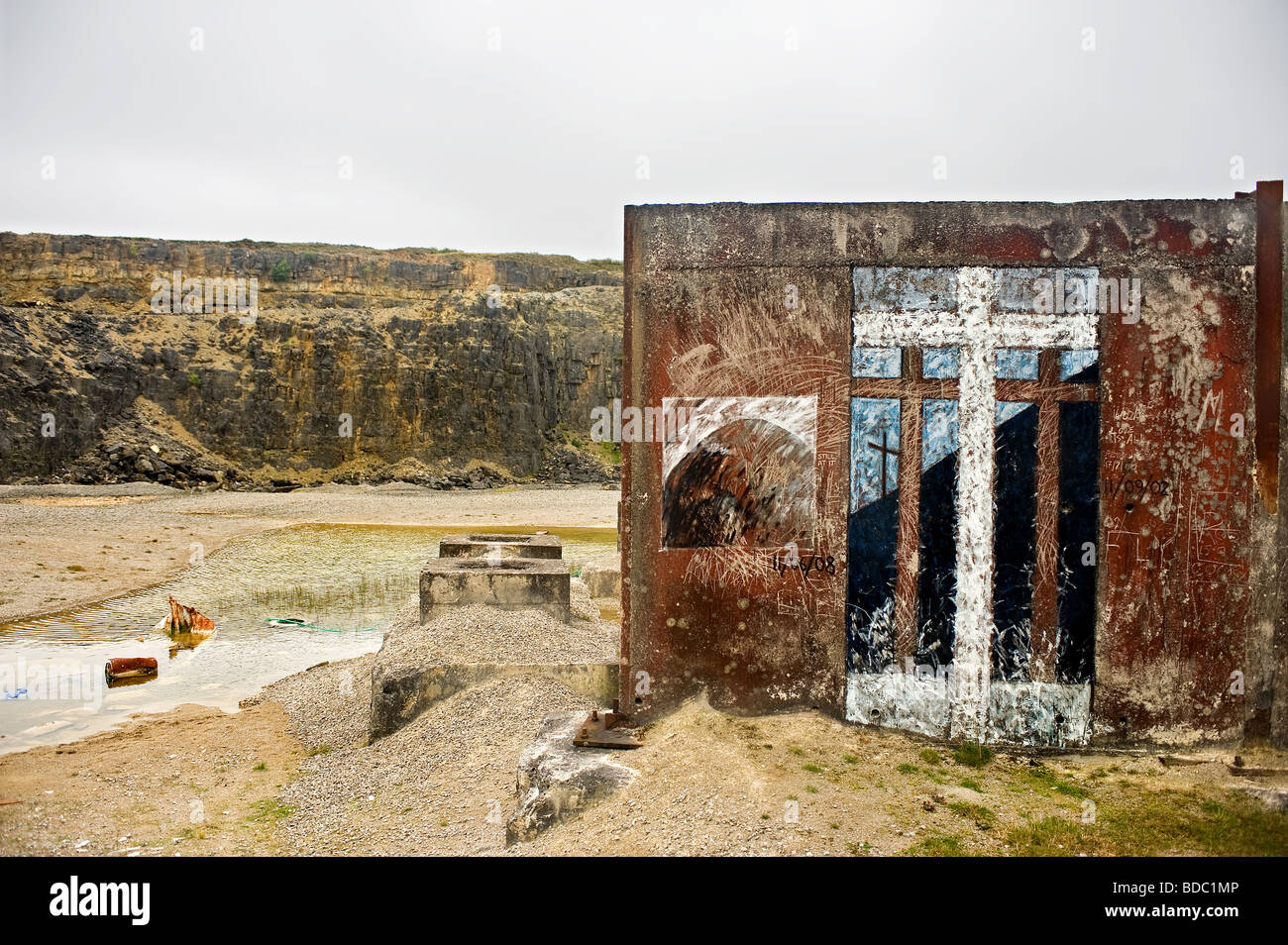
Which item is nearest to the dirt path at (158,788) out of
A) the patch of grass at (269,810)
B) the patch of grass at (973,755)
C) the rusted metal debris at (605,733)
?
the patch of grass at (269,810)

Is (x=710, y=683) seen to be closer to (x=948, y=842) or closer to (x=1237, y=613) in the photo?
(x=948, y=842)

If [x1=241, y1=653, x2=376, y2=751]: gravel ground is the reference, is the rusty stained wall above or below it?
above

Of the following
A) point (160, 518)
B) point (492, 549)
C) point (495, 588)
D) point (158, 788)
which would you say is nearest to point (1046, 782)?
point (495, 588)

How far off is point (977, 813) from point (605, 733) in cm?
231

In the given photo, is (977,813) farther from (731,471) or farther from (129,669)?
(129,669)

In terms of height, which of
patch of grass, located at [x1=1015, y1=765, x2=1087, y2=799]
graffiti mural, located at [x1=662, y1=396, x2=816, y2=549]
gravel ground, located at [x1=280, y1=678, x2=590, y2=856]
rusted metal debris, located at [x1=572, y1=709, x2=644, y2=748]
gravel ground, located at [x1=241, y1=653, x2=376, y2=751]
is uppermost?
graffiti mural, located at [x1=662, y1=396, x2=816, y2=549]

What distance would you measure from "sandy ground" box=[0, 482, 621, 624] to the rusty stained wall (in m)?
13.7

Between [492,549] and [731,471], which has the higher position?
[731,471]

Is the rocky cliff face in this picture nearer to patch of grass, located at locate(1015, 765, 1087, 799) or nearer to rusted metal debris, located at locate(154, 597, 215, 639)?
rusted metal debris, located at locate(154, 597, 215, 639)

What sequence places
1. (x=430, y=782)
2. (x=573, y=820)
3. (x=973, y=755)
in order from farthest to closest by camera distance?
(x=430, y=782), (x=973, y=755), (x=573, y=820)

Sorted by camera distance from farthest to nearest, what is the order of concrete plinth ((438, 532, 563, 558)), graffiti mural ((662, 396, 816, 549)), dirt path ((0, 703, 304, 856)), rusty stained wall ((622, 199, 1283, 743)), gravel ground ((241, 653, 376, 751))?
concrete plinth ((438, 532, 563, 558)) < gravel ground ((241, 653, 376, 751)) < dirt path ((0, 703, 304, 856)) < graffiti mural ((662, 396, 816, 549)) < rusty stained wall ((622, 199, 1283, 743))

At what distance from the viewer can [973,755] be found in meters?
5.84

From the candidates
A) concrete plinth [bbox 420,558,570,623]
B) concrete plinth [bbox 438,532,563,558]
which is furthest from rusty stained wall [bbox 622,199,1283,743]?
concrete plinth [bbox 438,532,563,558]

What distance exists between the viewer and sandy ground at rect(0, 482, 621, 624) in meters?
18.6
